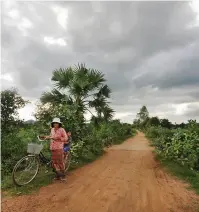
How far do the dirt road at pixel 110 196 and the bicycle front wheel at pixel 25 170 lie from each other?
1.96ft

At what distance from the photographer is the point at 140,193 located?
665 cm

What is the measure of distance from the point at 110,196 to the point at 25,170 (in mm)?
2147

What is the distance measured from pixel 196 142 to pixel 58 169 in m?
4.52

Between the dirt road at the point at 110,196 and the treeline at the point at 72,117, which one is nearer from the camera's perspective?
the dirt road at the point at 110,196

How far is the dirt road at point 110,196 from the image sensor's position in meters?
5.54

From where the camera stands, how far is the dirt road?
5.54 metres

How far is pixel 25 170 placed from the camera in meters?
7.04

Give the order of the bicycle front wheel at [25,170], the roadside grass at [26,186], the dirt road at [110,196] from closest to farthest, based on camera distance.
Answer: the dirt road at [110,196] < the roadside grass at [26,186] < the bicycle front wheel at [25,170]

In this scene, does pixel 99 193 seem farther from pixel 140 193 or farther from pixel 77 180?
pixel 77 180

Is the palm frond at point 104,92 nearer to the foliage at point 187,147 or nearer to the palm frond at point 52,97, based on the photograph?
the palm frond at point 52,97

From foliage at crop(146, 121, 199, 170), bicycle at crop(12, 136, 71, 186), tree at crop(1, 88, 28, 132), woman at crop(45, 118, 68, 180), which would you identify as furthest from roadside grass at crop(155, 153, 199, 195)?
tree at crop(1, 88, 28, 132)

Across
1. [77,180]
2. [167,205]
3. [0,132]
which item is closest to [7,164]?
[0,132]

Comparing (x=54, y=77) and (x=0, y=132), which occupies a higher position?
(x=54, y=77)

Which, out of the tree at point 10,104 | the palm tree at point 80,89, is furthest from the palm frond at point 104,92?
the tree at point 10,104
